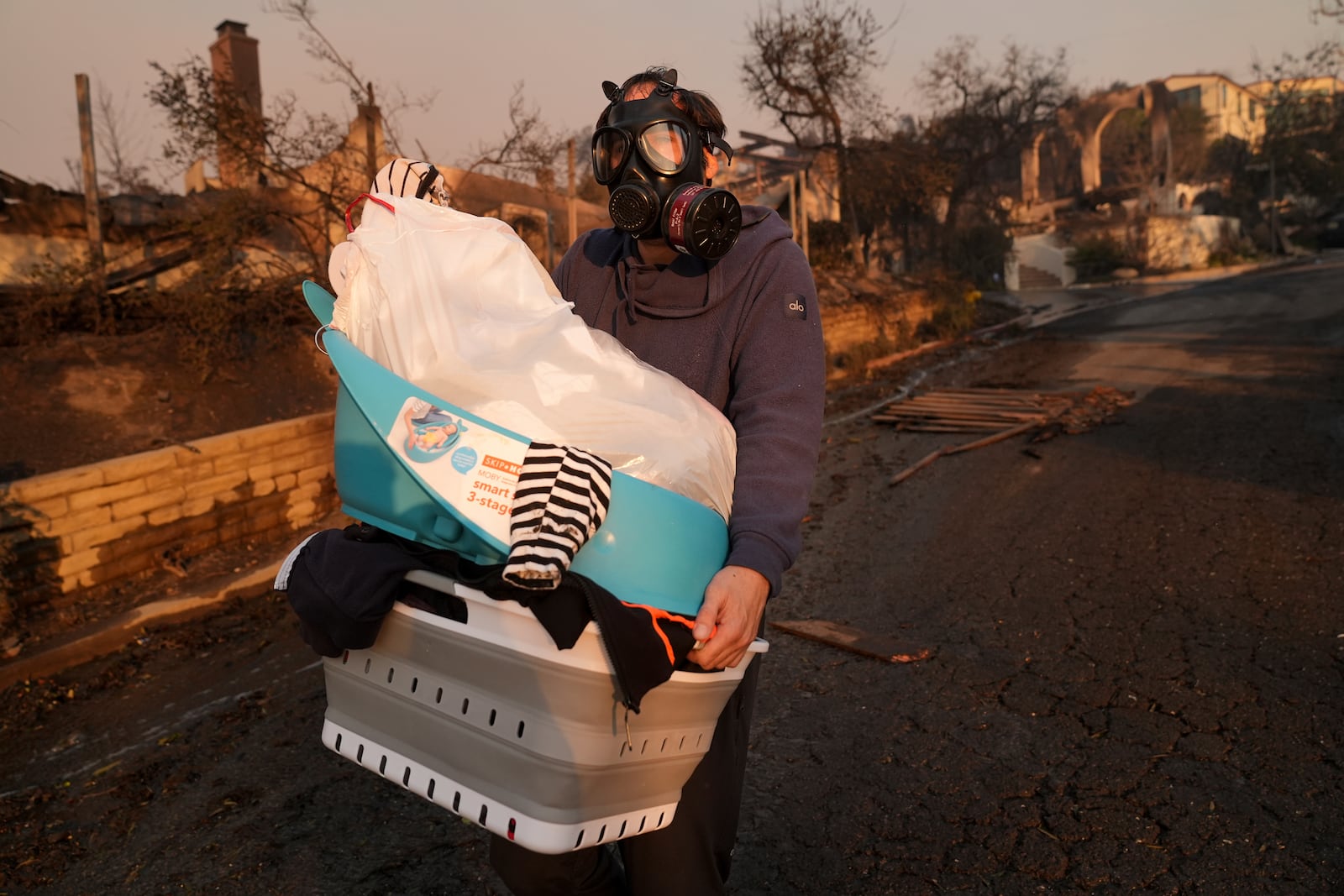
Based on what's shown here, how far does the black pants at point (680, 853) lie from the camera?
5.79ft

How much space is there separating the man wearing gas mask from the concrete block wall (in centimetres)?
448

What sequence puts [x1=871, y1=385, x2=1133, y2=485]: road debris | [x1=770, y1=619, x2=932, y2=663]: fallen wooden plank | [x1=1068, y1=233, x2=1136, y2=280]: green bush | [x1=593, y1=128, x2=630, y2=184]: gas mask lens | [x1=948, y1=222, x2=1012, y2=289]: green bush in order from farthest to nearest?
1. [x1=1068, y1=233, x2=1136, y2=280]: green bush
2. [x1=948, y1=222, x2=1012, y2=289]: green bush
3. [x1=871, y1=385, x2=1133, y2=485]: road debris
4. [x1=770, y1=619, x2=932, y2=663]: fallen wooden plank
5. [x1=593, y1=128, x2=630, y2=184]: gas mask lens

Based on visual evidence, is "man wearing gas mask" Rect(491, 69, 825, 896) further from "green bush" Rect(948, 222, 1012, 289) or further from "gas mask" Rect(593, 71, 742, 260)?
"green bush" Rect(948, 222, 1012, 289)

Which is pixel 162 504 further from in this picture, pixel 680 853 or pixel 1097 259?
pixel 1097 259

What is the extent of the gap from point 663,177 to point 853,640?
10.2 ft

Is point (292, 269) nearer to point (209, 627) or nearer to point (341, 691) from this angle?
point (209, 627)

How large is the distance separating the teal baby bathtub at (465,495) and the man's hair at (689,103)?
34.9 inches

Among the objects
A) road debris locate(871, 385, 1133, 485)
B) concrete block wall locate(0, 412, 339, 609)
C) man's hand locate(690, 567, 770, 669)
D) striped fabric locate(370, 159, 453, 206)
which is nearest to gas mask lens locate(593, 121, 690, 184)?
striped fabric locate(370, 159, 453, 206)

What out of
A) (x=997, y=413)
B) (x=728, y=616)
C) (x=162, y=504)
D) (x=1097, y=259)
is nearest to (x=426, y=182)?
(x=728, y=616)

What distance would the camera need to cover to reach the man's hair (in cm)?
200

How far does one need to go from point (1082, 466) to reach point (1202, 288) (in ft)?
53.8

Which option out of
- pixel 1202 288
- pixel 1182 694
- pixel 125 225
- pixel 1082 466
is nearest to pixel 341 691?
pixel 1182 694

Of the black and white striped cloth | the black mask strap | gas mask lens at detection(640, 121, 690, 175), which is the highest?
gas mask lens at detection(640, 121, 690, 175)

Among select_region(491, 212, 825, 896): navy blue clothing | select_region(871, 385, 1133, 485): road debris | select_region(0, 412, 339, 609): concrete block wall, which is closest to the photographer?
select_region(491, 212, 825, 896): navy blue clothing
